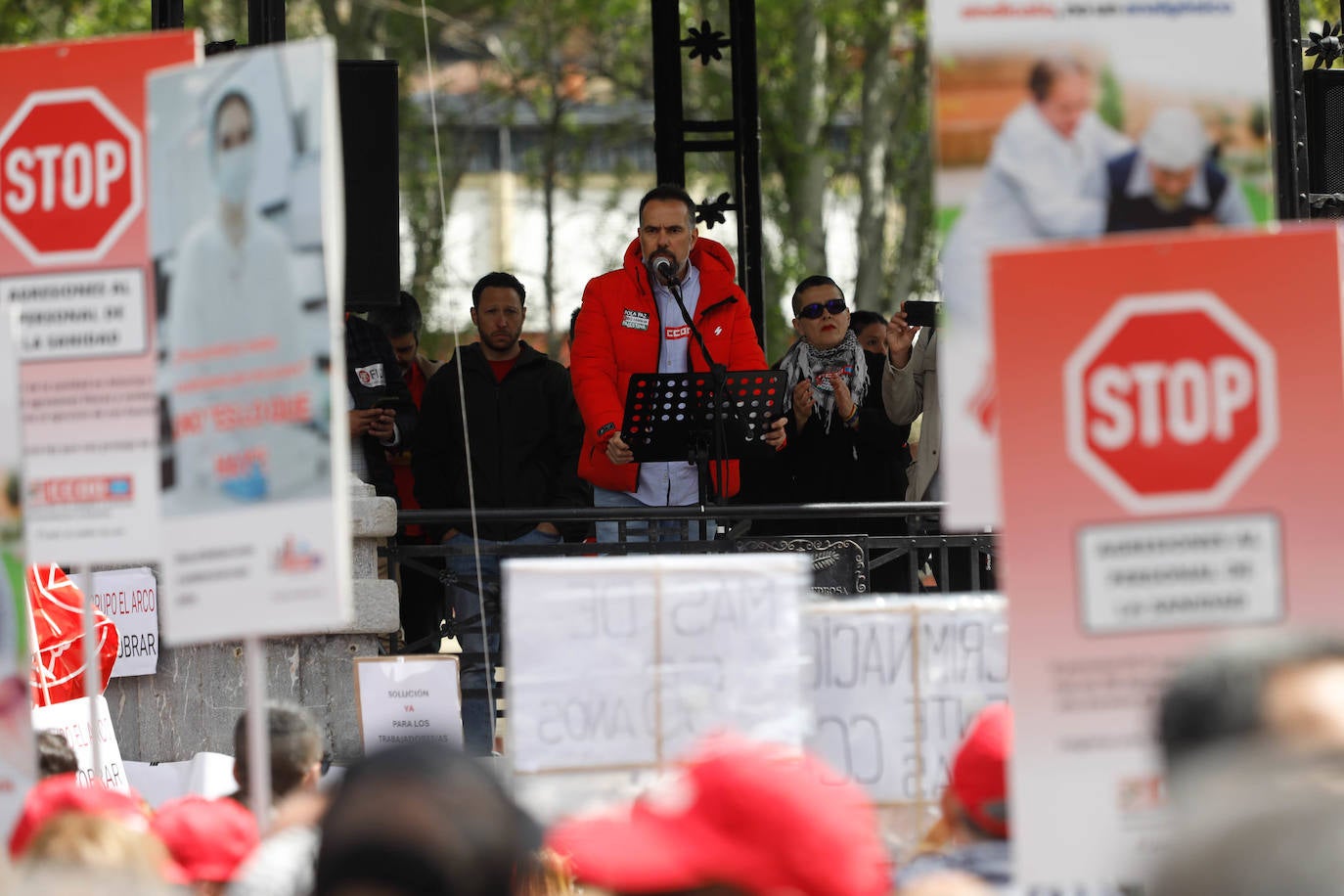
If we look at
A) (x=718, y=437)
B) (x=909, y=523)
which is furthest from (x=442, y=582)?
(x=909, y=523)

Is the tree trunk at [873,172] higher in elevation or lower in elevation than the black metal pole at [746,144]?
higher

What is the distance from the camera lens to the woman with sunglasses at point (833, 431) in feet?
28.9

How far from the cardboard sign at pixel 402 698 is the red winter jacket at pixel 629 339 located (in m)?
1.73

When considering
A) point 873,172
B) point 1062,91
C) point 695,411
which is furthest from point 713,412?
point 873,172

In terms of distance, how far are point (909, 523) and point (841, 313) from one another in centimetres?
113

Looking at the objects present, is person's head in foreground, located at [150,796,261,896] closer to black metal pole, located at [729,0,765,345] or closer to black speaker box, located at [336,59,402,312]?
black speaker box, located at [336,59,402,312]

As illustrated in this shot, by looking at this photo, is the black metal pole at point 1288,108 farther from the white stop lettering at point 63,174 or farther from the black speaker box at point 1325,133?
the white stop lettering at point 63,174

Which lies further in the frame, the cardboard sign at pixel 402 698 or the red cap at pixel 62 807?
the cardboard sign at pixel 402 698

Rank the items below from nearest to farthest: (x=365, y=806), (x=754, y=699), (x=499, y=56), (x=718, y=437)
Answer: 1. (x=365, y=806)
2. (x=754, y=699)
3. (x=718, y=437)
4. (x=499, y=56)

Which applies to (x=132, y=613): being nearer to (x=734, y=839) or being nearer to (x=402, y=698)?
(x=402, y=698)

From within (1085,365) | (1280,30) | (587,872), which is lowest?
(587,872)

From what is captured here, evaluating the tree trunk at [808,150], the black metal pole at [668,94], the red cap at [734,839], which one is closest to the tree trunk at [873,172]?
the tree trunk at [808,150]

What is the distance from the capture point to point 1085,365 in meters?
3.44

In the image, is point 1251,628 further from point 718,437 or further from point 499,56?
point 499,56
